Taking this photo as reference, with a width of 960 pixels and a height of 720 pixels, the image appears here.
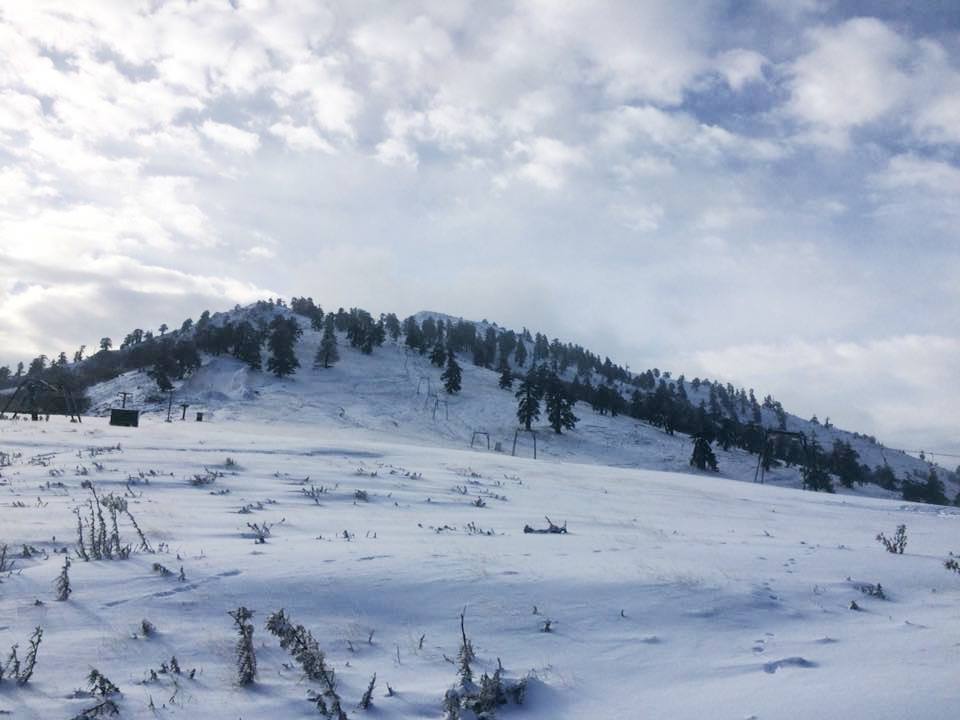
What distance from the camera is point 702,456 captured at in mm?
67438

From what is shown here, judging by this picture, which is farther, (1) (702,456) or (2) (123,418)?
(1) (702,456)

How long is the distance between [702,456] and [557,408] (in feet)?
55.0

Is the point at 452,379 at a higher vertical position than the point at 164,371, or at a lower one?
higher

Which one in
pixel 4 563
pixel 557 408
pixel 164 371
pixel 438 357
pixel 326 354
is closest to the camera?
pixel 4 563

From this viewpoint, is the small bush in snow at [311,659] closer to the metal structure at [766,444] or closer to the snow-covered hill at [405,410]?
the snow-covered hill at [405,410]

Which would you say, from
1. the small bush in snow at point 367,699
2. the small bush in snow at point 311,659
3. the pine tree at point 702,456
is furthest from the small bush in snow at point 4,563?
the pine tree at point 702,456

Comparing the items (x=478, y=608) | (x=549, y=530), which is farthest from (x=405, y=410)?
(x=478, y=608)

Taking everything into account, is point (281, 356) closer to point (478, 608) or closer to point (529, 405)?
point (529, 405)

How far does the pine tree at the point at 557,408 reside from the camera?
72875mm

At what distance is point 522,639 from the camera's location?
426 cm

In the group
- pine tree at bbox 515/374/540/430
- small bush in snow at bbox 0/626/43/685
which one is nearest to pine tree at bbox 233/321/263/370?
pine tree at bbox 515/374/540/430

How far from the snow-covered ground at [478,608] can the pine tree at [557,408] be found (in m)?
63.4

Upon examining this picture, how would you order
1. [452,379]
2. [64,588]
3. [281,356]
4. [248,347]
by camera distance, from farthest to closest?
1. [452,379]
2. [248,347]
3. [281,356]
4. [64,588]

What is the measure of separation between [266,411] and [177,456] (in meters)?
50.4
